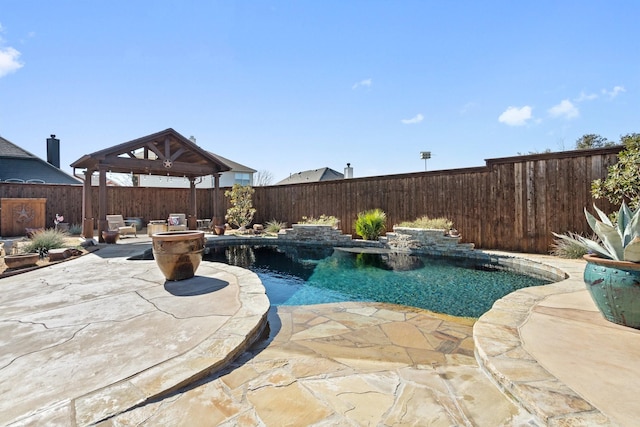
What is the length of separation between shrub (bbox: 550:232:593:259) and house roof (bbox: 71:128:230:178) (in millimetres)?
10215

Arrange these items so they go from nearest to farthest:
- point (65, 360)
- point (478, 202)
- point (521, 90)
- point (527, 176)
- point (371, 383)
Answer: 1. point (371, 383)
2. point (65, 360)
3. point (527, 176)
4. point (478, 202)
5. point (521, 90)

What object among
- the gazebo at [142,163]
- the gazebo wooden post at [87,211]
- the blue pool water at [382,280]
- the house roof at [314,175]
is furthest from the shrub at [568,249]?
the house roof at [314,175]

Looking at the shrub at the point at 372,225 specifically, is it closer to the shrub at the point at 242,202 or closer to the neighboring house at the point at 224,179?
the shrub at the point at 242,202

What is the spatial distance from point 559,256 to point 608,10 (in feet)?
15.5

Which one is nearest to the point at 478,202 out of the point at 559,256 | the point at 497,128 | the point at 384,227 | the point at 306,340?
the point at 559,256

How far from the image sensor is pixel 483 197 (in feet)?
24.7

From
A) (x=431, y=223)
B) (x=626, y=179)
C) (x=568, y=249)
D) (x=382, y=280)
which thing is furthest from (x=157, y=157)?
(x=626, y=179)

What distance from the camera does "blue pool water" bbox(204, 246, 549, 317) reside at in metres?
3.95

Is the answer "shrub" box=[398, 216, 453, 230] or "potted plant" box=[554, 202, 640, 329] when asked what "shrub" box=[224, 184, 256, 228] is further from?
"potted plant" box=[554, 202, 640, 329]

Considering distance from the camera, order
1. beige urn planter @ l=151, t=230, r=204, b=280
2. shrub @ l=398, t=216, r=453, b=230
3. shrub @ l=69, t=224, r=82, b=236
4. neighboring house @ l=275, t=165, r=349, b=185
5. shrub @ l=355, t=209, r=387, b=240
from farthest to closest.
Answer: neighboring house @ l=275, t=165, r=349, b=185 < shrub @ l=69, t=224, r=82, b=236 < shrub @ l=355, t=209, r=387, b=240 < shrub @ l=398, t=216, r=453, b=230 < beige urn planter @ l=151, t=230, r=204, b=280

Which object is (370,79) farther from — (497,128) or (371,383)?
(371,383)

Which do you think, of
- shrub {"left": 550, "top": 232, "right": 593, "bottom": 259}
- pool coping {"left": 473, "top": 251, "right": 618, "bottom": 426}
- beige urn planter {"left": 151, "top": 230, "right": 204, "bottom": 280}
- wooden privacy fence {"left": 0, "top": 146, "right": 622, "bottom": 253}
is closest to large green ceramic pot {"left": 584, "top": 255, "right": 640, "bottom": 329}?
pool coping {"left": 473, "top": 251, "right": 618, "bottom": 426}

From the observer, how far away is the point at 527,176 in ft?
22.6

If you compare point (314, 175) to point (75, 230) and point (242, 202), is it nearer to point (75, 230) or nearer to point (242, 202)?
point (242, 202)
